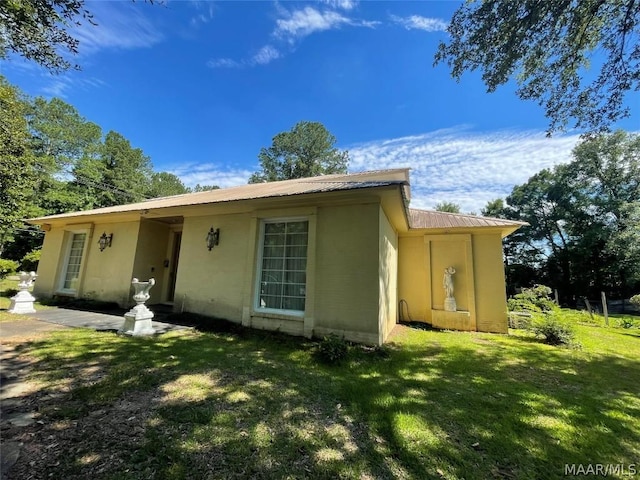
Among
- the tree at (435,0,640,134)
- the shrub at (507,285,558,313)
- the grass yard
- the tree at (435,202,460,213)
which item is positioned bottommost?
the grass yard

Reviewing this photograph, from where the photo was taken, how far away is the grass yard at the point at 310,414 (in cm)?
213

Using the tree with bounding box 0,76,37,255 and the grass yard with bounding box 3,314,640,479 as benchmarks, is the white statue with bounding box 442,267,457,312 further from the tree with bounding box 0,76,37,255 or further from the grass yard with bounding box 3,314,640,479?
the tree with bounding box 0,76,37,255

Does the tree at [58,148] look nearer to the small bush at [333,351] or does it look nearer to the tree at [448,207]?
the small bush at [333,351]

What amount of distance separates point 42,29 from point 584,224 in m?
32.4

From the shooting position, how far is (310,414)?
2922 mm

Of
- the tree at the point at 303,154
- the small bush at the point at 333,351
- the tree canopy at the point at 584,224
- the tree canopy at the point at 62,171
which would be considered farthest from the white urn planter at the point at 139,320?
the tree canopy at the point at 584,224

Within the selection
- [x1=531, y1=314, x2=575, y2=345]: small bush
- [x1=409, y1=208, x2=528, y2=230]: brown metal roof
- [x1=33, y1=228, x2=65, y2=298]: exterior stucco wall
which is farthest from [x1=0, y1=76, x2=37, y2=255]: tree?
[x1=531, y1=314, x2=575, y2=345]: small bush

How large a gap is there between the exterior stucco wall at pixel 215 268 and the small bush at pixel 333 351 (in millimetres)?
2837

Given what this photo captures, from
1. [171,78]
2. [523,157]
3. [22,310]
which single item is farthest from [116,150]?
[523,157]

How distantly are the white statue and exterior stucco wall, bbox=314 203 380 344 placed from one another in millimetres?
3873

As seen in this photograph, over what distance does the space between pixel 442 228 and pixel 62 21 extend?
9.73m

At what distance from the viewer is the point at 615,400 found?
362 centimetres

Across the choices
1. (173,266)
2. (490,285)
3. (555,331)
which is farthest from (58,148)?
(555,331)

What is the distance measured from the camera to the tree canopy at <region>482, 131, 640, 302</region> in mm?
19766
